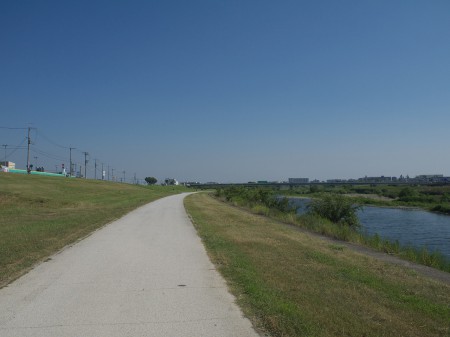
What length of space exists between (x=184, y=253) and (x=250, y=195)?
3777cm

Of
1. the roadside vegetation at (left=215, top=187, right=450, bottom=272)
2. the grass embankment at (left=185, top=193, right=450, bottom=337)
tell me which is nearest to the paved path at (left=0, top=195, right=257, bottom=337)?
the grass embankment at (left=185, top=193, right=450, bottom=337)

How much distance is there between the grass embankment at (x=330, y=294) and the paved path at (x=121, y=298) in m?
0.44

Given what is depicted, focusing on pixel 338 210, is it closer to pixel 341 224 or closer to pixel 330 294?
pixel 341 224

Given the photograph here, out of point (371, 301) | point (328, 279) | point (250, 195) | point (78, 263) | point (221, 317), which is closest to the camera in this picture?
point (221, 317)

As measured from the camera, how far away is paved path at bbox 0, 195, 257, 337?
5.49 m

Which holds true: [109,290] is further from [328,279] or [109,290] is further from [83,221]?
[83,221]

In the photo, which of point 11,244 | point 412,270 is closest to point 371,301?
point 412,270

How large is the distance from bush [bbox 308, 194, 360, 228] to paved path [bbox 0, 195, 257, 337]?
629 inches

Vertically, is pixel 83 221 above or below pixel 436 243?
above

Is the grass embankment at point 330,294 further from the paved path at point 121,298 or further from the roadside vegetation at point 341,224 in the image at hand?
the roadside vegetation at point 341,224

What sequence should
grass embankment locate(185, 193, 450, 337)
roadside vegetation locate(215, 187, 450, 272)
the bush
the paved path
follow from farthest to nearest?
the bush, roadside vegetation locate(215, 187, 450, 272), grass embankment locate(185, 193, 450, 337), the paved path

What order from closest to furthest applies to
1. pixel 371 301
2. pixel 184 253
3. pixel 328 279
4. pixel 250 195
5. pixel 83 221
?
pixel 371 301 < pixel 328 279 < pixel 184 253 < pixel 83 221 < pixel 250 195

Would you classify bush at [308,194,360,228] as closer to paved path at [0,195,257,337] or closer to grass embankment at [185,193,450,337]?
grass embankment at [185,193,450,337]

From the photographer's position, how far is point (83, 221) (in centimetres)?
1978
